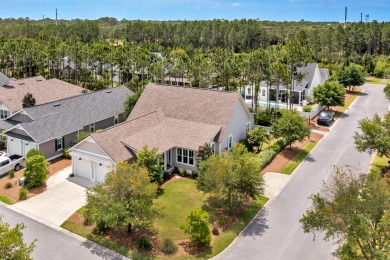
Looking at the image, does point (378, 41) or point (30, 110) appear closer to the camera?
point (30, 110)

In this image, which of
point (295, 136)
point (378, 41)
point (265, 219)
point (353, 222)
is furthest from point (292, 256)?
point (378, 41)

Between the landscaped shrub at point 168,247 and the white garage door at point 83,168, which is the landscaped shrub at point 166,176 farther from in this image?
the landscaped shrub at point 168,247

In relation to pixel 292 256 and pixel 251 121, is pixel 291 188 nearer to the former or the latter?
pixel 292 256

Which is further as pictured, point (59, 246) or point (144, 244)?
point (59, 246)

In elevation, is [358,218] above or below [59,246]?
above

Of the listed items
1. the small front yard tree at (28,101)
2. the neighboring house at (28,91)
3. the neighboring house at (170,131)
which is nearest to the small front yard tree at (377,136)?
the neighboring house at (170,131)

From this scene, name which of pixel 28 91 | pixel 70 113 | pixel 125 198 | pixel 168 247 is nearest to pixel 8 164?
pixel 70 113

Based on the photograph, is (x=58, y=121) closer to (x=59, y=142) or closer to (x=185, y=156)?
(x=59, y=142)
